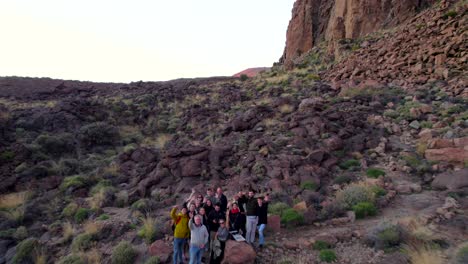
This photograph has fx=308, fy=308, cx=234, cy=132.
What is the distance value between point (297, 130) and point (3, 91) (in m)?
30.0

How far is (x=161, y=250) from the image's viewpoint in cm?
903

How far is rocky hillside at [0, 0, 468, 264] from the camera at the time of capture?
29.5 feet

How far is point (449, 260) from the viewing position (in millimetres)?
6582

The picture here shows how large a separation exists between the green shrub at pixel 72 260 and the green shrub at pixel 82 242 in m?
0.48

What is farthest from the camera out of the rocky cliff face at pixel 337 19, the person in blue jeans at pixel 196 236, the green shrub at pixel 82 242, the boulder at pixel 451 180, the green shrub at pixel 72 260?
the rocky cliff face at pixel 337 19

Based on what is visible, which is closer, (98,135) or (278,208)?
(278,208)

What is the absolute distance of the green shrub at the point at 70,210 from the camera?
489 inches

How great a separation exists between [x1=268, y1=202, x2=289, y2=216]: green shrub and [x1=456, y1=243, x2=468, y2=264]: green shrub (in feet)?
16.3

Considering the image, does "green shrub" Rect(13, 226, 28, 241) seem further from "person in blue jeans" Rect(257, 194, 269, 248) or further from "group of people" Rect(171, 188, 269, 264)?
"person in blue jeans" Rect(257, 194, 269, 248)

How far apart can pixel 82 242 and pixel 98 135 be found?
11.9m

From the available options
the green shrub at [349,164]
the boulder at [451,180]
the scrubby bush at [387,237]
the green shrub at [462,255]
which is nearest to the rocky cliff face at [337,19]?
the green shrub at [349,164]

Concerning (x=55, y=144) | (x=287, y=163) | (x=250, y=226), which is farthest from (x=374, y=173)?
(x=55, y=144)

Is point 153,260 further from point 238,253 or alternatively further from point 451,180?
point 451,180

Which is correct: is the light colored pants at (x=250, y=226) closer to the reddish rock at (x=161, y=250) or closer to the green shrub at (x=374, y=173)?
the reddish rock at (x=161, y=250)
